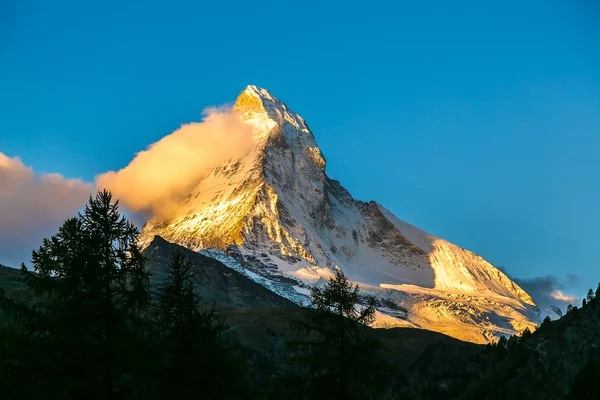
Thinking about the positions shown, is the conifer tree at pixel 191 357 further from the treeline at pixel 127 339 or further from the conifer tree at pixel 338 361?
the conifer tree at pixel 338 361

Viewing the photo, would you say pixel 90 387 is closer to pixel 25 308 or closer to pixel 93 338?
pixel 93 338

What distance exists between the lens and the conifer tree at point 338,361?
89.1 ft

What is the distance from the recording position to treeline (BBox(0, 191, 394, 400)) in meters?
23.9

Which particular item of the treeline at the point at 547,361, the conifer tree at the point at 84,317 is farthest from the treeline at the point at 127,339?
the treeline at the point at 547,361

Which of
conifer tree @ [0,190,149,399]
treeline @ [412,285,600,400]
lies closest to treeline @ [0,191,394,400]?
conifer tree @ [0,190,149,399]

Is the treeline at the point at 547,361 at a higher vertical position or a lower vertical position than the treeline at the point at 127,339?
higher

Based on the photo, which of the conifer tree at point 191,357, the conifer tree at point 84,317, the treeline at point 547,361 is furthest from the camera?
the treeline at point 547,361

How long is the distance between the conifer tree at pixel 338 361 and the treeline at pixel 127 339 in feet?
0.13

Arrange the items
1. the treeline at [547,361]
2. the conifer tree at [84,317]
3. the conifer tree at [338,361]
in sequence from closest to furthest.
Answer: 1. the conifer tree at [84,317]
2. the conifer tree at [338,361]
3. the treeline at [547,361]

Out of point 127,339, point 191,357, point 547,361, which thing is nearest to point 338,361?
point 191,357

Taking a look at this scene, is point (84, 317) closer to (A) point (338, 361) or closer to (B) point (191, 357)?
(B) point (191, 357)

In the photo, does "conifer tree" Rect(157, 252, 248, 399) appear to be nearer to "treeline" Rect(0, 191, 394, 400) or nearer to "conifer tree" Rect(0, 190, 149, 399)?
"treeline" Rect(0, 191, 394, 400)

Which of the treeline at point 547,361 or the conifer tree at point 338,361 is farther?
the treeline at point 547,361

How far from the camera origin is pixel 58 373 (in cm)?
2394
